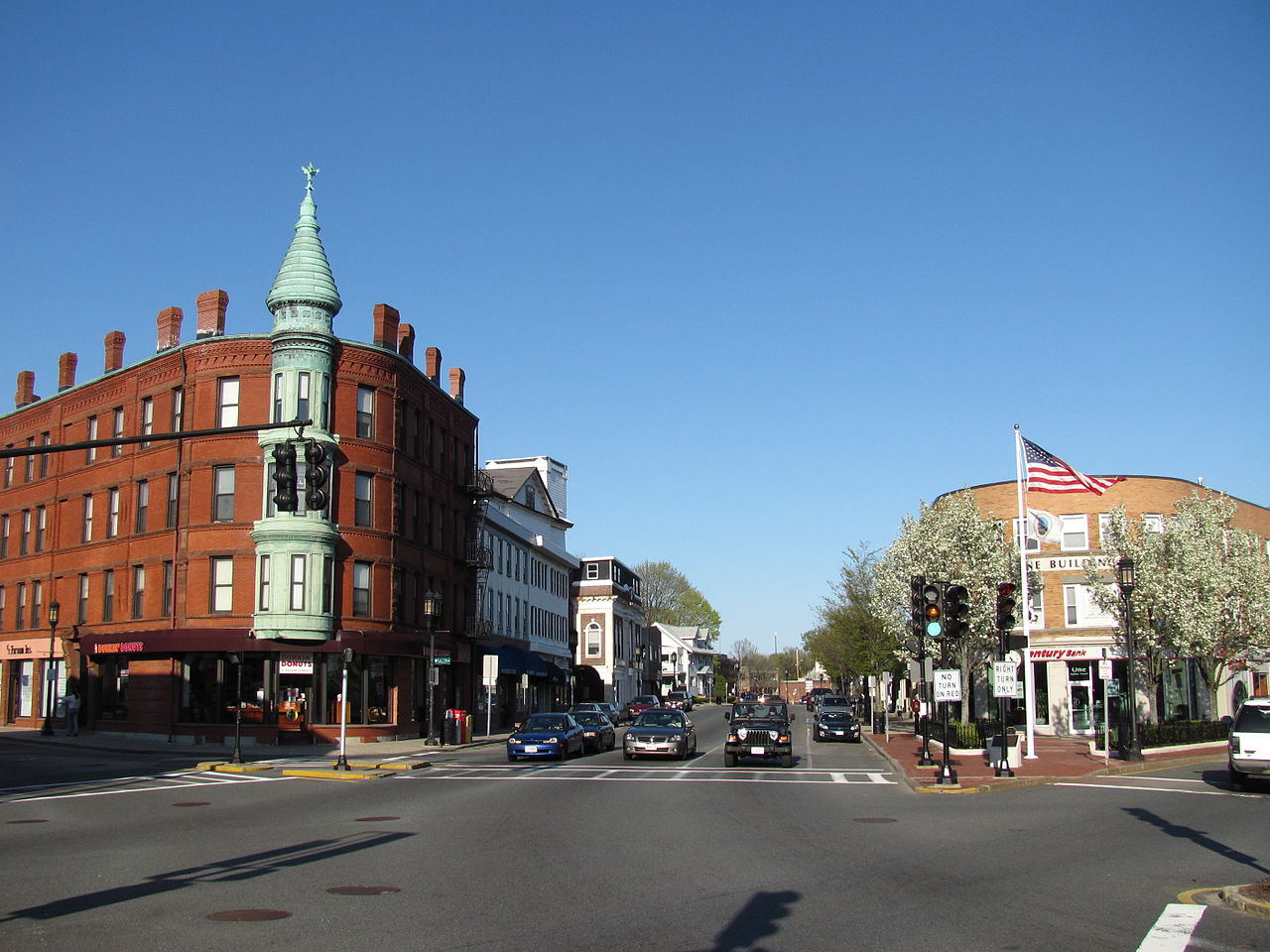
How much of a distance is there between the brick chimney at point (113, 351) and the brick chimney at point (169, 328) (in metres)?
4.50

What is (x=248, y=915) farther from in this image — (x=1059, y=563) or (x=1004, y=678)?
(x=1059, y=563)

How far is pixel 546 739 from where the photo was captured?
112 feet

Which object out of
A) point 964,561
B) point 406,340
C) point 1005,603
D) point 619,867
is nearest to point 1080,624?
point 964,561

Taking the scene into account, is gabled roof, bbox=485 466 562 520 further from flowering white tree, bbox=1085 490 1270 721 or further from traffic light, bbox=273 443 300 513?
traffic light, bbox=273 443 300 513

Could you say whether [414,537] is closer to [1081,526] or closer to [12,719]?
[12,719]

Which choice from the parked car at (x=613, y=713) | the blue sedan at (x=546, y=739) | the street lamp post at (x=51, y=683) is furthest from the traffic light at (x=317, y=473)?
the parked car at (x=613, y=713)

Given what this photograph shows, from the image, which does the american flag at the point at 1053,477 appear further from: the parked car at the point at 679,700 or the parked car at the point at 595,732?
the parked car at the point at 679,700

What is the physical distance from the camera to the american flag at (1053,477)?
33375 mm

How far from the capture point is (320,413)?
139 ft

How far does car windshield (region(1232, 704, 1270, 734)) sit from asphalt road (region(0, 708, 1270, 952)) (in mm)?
1639

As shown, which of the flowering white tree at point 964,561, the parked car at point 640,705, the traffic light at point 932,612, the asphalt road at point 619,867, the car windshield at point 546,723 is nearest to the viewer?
the asphalt road at point 619,867

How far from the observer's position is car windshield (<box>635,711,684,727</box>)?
35375 millimetres

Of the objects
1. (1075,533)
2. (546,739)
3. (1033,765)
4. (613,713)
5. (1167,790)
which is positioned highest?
(1075,533)

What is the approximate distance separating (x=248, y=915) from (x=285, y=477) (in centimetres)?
812
